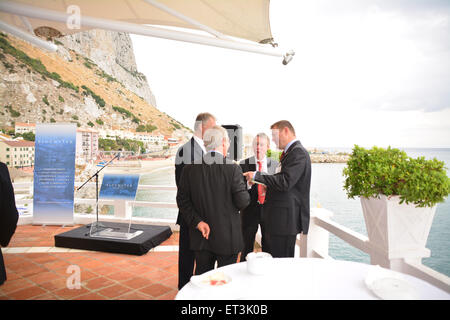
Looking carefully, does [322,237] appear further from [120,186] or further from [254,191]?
[120,186]

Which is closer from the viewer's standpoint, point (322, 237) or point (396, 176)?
point (396, 176)

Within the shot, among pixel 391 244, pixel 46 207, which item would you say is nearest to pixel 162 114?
pixel 46 207

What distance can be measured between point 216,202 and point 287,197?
671 mm

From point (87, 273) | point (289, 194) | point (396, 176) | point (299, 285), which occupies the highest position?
point (396, 176)

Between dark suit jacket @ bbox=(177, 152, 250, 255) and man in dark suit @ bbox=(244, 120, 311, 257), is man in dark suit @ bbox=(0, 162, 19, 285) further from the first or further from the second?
man in dark suit @ bbox=(244, 120, 311, 257)

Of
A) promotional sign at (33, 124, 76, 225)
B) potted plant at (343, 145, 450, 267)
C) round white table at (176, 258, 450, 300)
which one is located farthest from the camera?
promotional sign at (33, 124, 76, 225)

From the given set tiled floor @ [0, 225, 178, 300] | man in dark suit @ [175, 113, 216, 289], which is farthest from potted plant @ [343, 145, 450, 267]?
tiled floor @ [0, 225, 178, 300]

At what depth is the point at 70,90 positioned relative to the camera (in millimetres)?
43594

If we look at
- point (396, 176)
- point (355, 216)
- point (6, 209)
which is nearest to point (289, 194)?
point (396, 176)

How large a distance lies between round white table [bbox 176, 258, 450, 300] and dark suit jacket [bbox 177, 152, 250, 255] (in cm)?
52

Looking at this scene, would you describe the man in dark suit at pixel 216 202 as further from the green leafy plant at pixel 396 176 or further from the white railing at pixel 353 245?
the white railing at pixel 353 245

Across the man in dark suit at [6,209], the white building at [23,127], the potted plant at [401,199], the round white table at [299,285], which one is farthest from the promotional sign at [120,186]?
the white building at [23,127]

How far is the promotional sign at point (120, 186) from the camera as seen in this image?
4.02 meters

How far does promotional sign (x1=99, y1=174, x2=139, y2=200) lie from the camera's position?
13.2 feet
